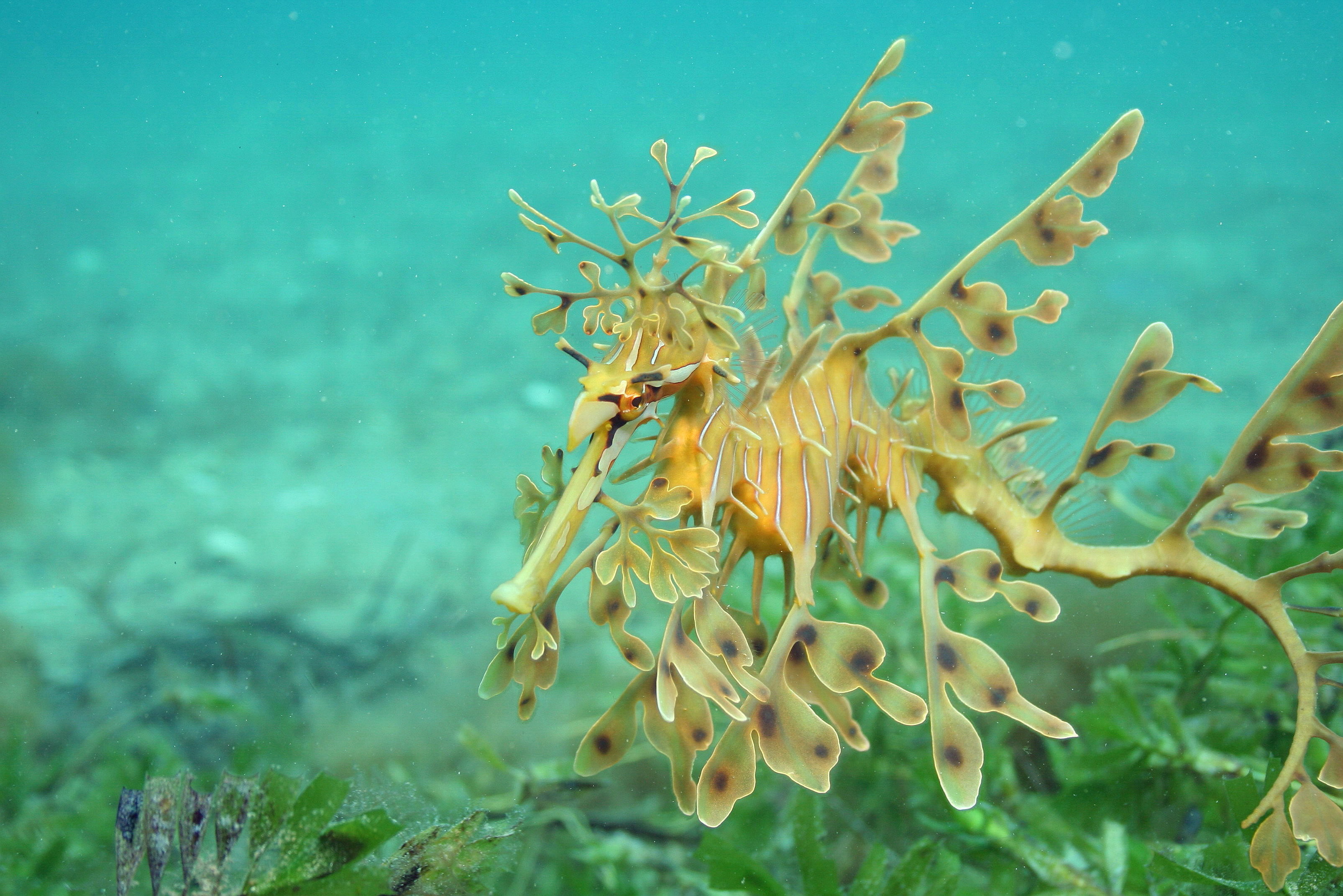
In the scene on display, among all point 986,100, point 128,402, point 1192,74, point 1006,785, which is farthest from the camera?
point 1192,74

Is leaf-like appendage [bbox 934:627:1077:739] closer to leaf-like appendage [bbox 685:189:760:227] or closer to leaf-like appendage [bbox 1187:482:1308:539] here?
leaf-like appendage [bbox 1187:482:1308:539]

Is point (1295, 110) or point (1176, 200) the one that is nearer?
point (1176, 200)

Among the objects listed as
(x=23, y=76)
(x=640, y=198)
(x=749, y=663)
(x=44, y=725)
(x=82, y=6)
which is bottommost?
(x=749, y=663)

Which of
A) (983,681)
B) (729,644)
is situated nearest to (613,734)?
(729,644)

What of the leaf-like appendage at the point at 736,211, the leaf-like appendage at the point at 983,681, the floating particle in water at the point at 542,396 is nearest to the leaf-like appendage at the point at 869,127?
the leaf-like appendage at the point at 736,211

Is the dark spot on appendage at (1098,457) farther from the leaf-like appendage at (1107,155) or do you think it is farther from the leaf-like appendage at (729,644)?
the leaf-like appendage at (729,644)

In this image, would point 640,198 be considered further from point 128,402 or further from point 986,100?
point 986,100

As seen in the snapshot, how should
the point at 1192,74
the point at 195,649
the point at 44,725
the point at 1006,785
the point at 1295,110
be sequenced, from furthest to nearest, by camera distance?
1. the point at 1192,74
2. the point at 1295,110
3. the point at 195,649
4. the point at 44,725
5. the point at 1006,785

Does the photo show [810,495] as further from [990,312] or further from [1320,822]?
[1320,822]

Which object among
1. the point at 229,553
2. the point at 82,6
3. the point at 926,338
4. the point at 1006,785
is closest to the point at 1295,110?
the point at 1006,785

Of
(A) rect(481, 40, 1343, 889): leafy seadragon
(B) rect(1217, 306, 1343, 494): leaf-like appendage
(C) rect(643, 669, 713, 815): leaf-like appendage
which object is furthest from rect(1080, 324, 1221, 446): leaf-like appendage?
(C) rect(643, 669, 713, 815): leaf-like appendage
